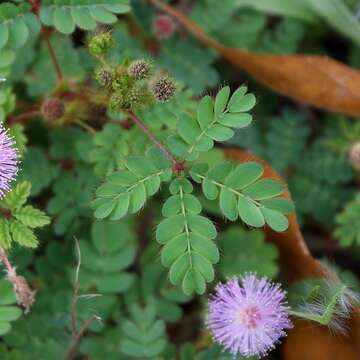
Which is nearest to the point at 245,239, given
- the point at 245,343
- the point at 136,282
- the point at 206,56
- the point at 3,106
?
the point at 136,282

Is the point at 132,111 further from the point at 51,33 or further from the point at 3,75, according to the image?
the point at 51,33

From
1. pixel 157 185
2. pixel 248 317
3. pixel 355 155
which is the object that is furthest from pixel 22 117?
pixel 355 155

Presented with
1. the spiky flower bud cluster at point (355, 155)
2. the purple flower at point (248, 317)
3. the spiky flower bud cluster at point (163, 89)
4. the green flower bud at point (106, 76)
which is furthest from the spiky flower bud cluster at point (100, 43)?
the spiky flower bud cluster at point (355, 155)

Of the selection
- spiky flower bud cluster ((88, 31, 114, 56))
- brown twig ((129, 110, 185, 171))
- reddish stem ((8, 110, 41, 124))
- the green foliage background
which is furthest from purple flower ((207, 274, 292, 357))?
reddish stem ((8, 110, 41, 124))

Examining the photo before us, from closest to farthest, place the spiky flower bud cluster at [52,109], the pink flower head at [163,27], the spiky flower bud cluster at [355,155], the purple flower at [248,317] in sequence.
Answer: the purple flower at [248,317] < the spiky flower bud cluster at [52,109] < the spiky flower bud cluster at [355,155] < the pink flower head at [163,27]

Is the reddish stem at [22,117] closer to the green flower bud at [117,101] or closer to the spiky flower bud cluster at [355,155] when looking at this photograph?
the green flower bud at [117,101]
